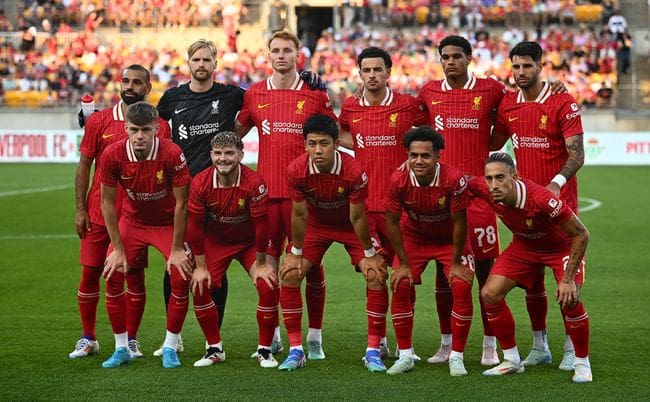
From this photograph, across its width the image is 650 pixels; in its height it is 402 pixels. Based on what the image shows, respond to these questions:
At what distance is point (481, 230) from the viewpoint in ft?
28.6

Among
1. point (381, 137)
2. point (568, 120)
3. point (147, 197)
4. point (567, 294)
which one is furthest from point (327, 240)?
point (568, 120)

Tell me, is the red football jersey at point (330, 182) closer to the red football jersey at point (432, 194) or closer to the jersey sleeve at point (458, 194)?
the red football jersey at point (432, 194)

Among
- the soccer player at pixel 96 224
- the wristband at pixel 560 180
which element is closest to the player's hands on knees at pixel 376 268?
the wristband at pixel 560 180

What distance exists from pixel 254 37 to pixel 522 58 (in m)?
31.5

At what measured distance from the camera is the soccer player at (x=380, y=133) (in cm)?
884

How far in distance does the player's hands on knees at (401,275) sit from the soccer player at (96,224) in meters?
1.95

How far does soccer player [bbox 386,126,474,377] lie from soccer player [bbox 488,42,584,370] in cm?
68

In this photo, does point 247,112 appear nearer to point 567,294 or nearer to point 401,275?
point 401,275

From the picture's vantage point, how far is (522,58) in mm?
8461

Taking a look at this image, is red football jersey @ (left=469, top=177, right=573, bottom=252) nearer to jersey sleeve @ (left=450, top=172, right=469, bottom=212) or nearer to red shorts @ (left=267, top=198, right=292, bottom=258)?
jersey sleeve @ (left=450, top=172, right=469, bottom=212)

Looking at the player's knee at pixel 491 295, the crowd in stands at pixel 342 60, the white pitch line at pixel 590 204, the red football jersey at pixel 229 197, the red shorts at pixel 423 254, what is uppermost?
the crowd in stands at pixel 342 60

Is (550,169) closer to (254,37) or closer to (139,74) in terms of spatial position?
(139,74)

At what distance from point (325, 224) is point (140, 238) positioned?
140 centimetres

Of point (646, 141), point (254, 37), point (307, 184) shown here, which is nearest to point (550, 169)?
point (307, 184)
